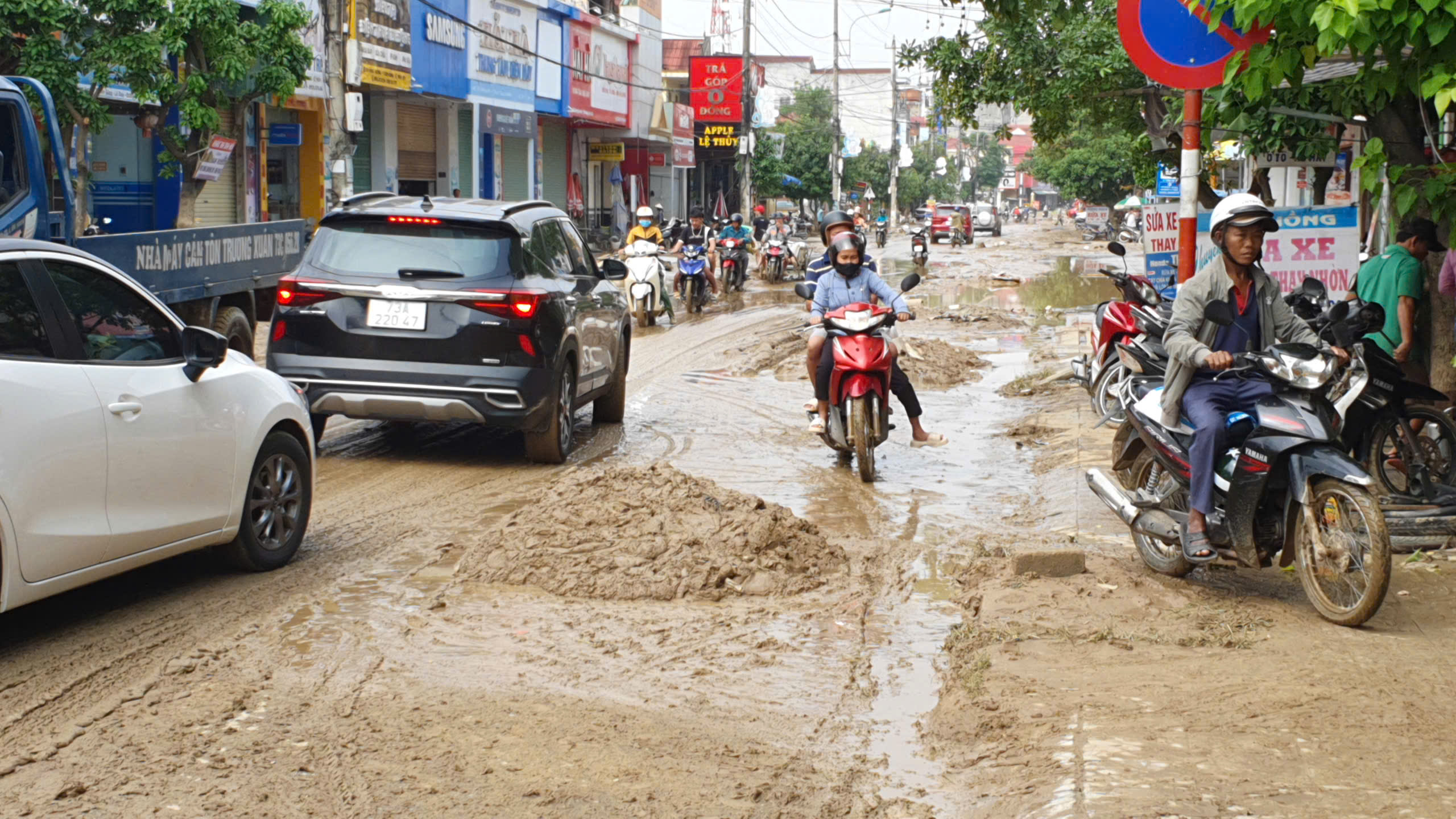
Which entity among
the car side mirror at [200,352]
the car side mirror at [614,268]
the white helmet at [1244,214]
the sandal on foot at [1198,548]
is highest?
the white helmet at [1244,214]

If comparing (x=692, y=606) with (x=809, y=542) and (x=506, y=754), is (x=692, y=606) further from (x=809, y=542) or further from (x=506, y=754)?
(x=506, y=754)

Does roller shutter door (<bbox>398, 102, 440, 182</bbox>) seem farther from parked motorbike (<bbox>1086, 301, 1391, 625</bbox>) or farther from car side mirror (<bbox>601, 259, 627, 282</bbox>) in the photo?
parked motorbike (<bbox>1086, 301, 1391, 625</bbox>)

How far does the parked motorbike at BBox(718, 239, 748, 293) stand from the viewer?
29.4 m

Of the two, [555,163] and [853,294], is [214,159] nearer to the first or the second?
[853,294]

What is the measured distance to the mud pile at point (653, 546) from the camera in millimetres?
6738

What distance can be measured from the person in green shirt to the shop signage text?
4344cm

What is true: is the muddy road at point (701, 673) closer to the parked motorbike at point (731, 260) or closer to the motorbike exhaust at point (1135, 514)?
the motorbike exhaust at point (1135, 514)

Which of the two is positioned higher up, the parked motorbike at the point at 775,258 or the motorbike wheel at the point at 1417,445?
the parked motorbike at the point at 775,258

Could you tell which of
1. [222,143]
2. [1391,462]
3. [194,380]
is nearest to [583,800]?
[194,380]

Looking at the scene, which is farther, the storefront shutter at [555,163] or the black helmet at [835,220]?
the storefront shutter at [555,163]

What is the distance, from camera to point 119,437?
5.70m

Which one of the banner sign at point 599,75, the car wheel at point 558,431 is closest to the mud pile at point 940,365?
the car wheel at point 558,431

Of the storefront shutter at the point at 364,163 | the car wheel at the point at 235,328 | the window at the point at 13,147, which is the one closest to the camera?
the window at the point at 13,147

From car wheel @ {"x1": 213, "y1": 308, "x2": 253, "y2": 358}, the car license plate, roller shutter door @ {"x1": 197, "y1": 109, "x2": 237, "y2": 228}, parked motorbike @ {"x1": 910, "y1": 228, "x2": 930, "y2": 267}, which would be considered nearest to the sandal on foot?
the car license plate
